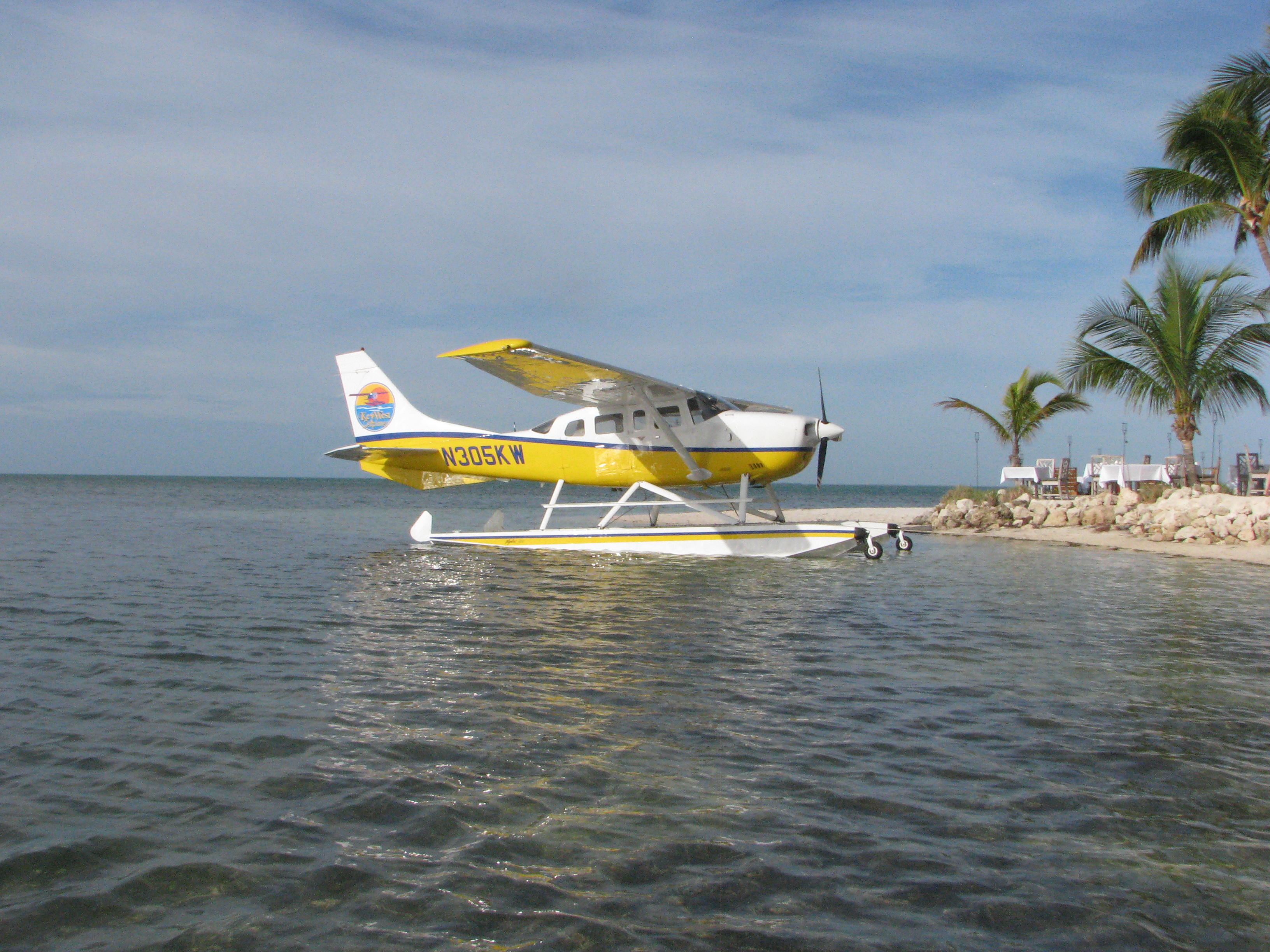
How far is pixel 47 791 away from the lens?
3.41 m

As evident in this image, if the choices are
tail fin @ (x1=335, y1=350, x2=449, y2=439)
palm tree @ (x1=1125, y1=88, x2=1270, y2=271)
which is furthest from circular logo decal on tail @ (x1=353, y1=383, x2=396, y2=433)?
palm tree @ (x1=1125, y1=88, x2=1270, y2=271)

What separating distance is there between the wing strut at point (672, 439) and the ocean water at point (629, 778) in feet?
19.7

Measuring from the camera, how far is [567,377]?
44.9ft

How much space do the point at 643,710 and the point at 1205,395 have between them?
1979cm

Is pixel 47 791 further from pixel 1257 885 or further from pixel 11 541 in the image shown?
pixel 11 541

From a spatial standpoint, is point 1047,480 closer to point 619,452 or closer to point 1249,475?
point 1249,475

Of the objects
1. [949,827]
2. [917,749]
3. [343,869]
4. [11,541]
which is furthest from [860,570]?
[11,541]

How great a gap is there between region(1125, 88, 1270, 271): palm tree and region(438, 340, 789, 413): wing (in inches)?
408

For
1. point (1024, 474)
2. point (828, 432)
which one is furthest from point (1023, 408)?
point (828, 432)

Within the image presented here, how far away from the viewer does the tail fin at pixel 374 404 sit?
17109 mm

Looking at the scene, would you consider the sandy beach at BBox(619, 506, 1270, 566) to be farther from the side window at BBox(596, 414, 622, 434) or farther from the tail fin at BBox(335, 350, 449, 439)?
the tail fin at BBox(335, 350, 449, 439)

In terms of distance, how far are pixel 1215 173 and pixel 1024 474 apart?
404 inches

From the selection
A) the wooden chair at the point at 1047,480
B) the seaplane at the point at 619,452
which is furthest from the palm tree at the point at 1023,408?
the seaplane at the point at 619,452

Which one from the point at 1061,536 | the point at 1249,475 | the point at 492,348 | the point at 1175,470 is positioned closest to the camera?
the point at 492,348
